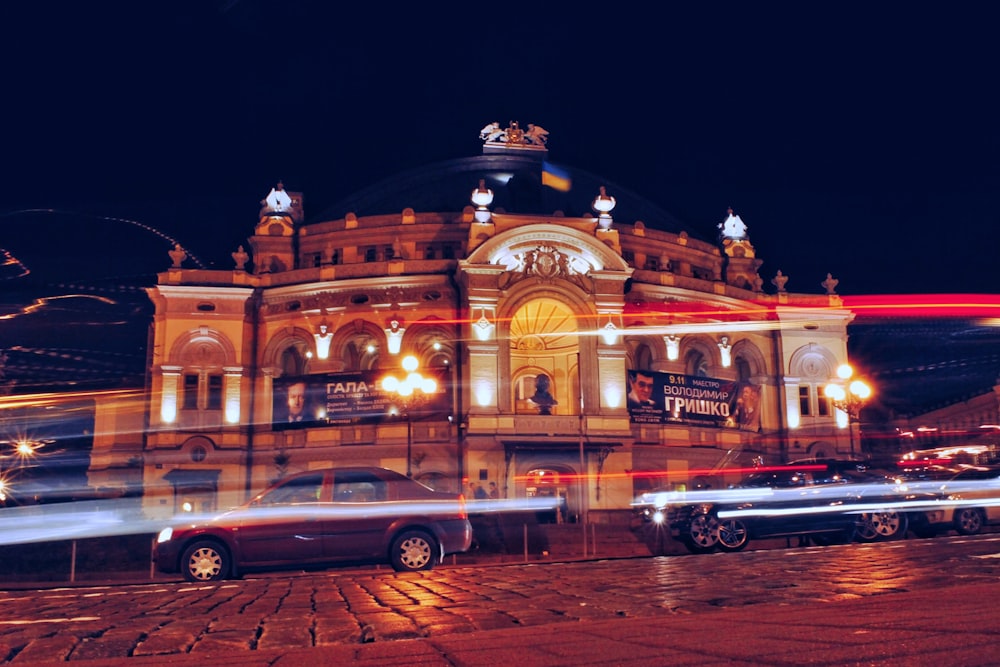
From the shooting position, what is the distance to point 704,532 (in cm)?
1741

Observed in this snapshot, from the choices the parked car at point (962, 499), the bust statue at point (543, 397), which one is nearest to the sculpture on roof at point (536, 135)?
the bust statue at point (543, 397)

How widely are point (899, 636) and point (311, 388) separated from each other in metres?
39.4

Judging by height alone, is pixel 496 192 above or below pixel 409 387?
above

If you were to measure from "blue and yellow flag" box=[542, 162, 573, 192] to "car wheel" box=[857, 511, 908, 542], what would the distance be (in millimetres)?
37042

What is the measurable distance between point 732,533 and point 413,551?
660 cm

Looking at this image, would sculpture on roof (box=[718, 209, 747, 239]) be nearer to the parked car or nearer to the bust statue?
the bust statue

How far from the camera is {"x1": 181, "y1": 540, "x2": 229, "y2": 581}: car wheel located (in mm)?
13430

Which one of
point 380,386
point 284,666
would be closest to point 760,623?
point 284,666

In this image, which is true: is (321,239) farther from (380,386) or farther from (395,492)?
(395,492)

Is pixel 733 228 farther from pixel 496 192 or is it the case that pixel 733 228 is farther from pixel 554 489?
pixel 554 489

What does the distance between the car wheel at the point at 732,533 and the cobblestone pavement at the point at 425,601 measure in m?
6.31

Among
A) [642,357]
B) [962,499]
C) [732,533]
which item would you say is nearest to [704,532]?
[732,533]

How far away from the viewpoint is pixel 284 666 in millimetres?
4457

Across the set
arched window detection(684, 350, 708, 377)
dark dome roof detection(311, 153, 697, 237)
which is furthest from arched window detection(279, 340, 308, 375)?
arched window detection(684, 350, 708, 377)
